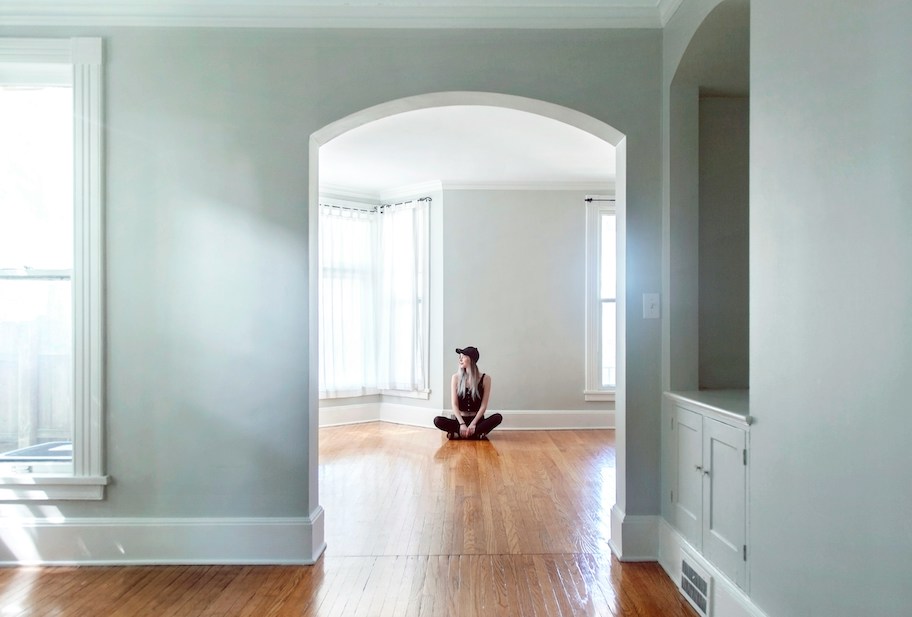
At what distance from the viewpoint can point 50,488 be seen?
2.95 meters

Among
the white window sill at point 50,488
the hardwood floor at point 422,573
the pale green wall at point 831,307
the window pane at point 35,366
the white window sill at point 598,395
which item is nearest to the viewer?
the pale green wall at point 831,307

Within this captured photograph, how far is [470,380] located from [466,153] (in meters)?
2.37

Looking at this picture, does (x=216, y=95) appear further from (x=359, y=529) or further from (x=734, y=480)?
(x=734, y=480)

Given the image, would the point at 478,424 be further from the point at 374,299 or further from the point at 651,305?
the point at 651,305

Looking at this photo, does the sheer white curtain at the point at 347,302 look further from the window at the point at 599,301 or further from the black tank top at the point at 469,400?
the window at the point at 599,301

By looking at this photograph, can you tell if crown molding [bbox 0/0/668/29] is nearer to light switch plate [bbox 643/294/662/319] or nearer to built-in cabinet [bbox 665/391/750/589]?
light switch plate [bbox 643/294/662/319]

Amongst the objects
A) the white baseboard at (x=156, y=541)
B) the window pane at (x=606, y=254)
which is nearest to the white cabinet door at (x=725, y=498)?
the white baseboard at (x=156, y=541)

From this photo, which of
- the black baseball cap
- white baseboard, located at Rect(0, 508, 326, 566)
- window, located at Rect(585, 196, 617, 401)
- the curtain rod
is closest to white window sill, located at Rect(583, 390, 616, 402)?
window, located at Rect(585, 196, 617, 401)

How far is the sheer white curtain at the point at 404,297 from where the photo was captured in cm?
700

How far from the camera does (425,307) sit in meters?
7.00

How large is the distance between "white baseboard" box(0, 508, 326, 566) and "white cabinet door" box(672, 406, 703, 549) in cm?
182

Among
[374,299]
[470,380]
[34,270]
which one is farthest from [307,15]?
[374,299]

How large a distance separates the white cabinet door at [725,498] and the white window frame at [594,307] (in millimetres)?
4301

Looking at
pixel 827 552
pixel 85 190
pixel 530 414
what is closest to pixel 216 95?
pixel 85 190
